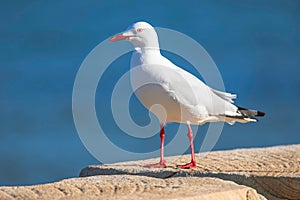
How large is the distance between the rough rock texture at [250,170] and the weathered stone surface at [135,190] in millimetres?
408

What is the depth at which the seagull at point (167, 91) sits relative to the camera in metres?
2.79

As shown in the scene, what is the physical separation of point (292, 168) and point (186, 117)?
96 cm

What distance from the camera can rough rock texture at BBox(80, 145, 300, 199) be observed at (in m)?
1.85

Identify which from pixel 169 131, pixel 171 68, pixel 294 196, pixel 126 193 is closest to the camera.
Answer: pixel 126 193

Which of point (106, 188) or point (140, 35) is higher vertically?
point (140, 35)

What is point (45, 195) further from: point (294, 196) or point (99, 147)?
point (99, 147)

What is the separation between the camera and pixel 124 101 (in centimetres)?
328

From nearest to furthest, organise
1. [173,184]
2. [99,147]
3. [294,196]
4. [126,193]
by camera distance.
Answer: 1. [126,193]
2. [173,184]
3. [294,196]
4. [99,147]

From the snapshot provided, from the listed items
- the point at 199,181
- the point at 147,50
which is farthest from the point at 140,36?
the point at 199,181

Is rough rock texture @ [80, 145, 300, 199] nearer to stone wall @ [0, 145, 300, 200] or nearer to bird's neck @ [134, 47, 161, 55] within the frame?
stone wall @ [0, 145, 300, 200]

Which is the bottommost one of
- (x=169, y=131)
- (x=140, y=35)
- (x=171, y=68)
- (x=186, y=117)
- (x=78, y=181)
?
(x=78, y=181)

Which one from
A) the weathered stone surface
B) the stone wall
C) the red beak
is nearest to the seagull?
the red beak

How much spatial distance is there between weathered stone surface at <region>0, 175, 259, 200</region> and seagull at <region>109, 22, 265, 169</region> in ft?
3.96

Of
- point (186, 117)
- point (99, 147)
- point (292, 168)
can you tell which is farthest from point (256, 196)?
point (99, 147)
